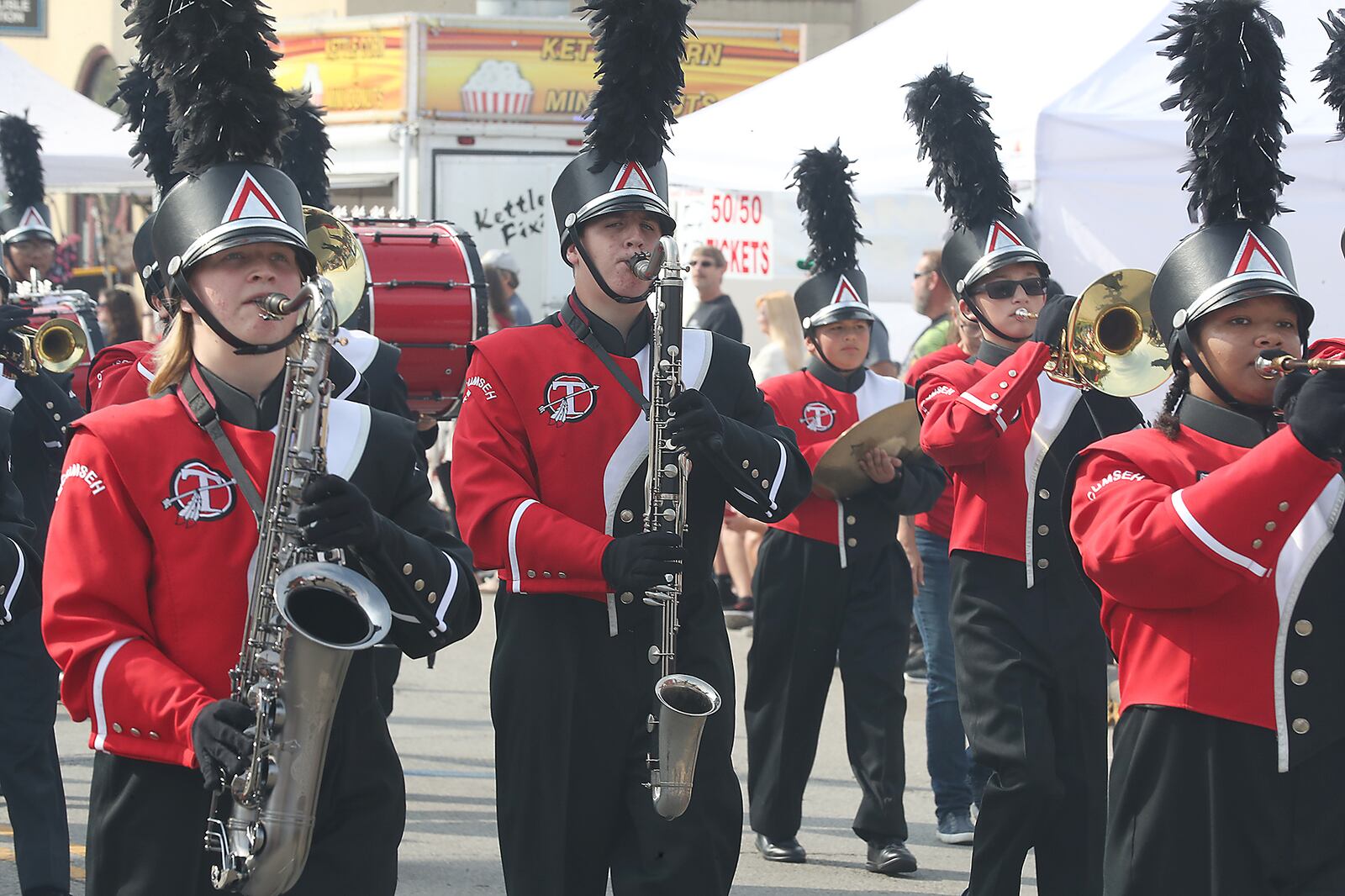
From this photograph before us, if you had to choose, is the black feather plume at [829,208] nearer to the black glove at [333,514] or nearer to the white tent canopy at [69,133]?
the black glove at [333,514]

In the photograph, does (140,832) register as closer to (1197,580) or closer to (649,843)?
(649,843)

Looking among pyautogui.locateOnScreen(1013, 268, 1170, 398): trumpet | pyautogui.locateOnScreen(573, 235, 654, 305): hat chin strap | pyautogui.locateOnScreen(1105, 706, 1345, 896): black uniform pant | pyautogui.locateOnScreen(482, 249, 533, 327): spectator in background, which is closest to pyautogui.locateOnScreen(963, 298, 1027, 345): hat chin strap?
pyautogui.locateOnScreen(1013, 268, 1170, 398): trumpet

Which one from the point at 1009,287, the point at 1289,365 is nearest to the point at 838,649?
the point at 1009,287

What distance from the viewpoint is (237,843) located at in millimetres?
3473

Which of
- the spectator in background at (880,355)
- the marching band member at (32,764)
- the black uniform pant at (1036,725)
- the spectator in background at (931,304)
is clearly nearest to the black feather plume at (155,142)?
the marching band member at (32,764)

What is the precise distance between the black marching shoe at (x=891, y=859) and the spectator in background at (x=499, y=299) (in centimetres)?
629

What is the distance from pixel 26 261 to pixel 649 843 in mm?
8969

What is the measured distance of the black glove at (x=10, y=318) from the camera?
6.44 metres

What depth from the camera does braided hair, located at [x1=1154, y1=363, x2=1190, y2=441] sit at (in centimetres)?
414

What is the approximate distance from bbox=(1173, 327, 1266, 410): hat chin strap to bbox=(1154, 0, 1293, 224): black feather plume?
384 millimetres

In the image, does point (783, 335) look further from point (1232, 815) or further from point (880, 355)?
point (1232, 815)

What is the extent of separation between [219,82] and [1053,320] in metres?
2.90

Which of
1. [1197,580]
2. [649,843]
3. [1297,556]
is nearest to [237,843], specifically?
[649,843]

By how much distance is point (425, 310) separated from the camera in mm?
8797
